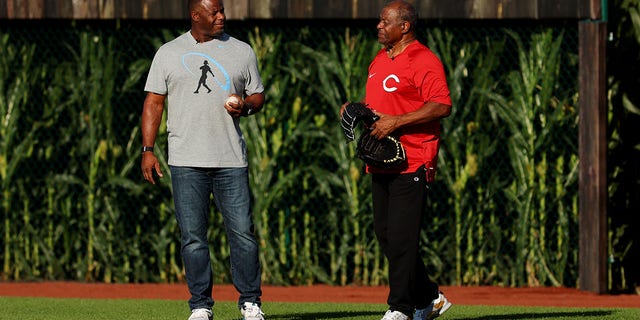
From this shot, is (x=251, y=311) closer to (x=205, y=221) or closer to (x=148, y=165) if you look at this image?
(x=205, y=221)

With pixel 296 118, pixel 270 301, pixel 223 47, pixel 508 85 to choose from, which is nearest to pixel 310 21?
pixel 296 118

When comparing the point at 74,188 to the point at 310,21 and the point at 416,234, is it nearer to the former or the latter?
the point at 310,21

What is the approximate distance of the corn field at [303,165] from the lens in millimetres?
11156

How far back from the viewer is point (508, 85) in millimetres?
11305

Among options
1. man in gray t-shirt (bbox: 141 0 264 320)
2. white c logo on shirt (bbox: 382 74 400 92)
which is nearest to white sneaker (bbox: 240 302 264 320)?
man in gray t-shirt (bbox: 141 0 264 320)

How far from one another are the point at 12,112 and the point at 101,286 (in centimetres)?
179

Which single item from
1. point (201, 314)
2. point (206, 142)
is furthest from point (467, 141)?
point (201, 314)

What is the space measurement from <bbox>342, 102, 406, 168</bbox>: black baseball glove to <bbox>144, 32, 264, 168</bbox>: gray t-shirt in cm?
69

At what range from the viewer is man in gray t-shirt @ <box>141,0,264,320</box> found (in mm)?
7637

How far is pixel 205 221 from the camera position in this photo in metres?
7.79

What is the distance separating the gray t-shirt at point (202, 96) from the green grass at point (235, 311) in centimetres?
147

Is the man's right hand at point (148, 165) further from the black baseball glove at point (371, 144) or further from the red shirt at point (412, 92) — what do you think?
the red shirt at point (412, 92)

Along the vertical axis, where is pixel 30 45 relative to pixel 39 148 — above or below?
above

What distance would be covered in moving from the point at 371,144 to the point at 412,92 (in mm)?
389
